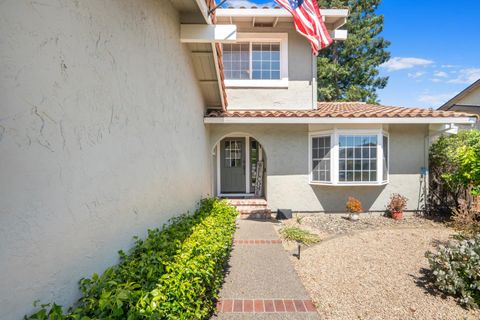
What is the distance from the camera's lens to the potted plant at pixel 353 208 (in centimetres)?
878

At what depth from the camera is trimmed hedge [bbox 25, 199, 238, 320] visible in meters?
1.96

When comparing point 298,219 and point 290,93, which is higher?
point 290,93

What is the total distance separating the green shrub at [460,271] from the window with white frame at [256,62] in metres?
8.03

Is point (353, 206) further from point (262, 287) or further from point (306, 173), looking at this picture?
point (262, 287)

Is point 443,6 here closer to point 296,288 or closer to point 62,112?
point 296,288

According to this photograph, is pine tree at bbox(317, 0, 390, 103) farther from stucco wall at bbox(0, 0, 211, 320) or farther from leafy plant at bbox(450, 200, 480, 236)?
stucco wall at bbox(0, 0, 211, 320)

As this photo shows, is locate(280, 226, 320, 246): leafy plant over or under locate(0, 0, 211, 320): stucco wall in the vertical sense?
under

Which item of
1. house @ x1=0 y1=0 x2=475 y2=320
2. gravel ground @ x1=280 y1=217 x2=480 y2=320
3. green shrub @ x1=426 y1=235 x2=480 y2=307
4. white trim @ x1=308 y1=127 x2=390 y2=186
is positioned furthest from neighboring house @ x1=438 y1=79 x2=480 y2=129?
green shrub @ x1=426 y1=235 x2=480 y2=307

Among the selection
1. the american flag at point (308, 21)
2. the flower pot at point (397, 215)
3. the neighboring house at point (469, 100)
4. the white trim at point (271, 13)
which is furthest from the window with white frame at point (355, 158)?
the neighboring house at point (469, 100)

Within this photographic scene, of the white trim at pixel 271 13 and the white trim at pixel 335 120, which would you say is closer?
the white trim at pixel 335 120

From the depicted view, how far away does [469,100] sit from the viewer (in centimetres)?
1673

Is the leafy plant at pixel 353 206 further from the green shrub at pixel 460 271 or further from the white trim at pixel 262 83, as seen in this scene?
the white trim at pixel 262 83

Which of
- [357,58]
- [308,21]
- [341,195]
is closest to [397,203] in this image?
[341,195]

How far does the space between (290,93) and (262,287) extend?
27.1 ft
